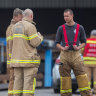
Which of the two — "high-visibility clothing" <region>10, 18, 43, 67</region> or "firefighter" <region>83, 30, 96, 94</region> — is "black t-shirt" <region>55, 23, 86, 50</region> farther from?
"firefighter" <region>83, 30, 96, 94</region>

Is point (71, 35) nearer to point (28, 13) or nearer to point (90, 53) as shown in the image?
point (28, 13)

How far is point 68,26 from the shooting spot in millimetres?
10258

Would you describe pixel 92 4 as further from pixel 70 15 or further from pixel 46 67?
pixel 70 15

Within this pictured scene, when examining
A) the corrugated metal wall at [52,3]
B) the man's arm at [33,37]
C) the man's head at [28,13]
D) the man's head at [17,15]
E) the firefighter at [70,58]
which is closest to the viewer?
the man's arm at [33,37]

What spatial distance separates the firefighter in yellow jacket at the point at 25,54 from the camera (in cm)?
949

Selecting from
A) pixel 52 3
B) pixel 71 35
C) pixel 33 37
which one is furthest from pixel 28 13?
pixel 52 3

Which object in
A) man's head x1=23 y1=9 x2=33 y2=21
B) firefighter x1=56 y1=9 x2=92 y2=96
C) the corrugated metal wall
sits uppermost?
the corrugated metal wall

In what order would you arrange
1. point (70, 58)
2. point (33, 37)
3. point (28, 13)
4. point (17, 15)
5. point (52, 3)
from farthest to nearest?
1. point (52, 3)
2. point (17, 15)
3. point (70, 58)
4. point (28, 13)
5. point (33, 37)

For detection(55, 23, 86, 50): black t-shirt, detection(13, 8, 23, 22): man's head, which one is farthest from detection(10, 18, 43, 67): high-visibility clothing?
detection(55, 23, 86, 50): black t-shirt

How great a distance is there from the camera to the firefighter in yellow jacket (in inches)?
374

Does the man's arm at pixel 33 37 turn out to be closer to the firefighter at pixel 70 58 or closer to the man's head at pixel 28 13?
the man's head at pixel 28 13

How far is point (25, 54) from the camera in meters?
9.54

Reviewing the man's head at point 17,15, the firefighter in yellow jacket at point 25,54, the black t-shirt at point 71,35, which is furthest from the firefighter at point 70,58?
the man's head at point 17,15

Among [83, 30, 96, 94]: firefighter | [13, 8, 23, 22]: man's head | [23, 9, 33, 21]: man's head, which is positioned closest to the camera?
[23, 9, 33, 21]: man's head
